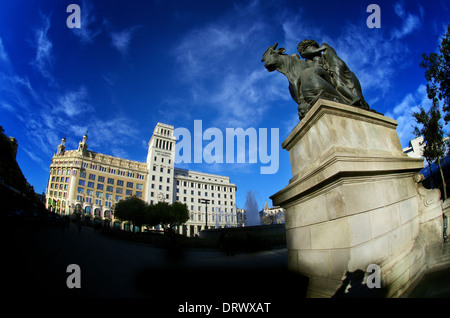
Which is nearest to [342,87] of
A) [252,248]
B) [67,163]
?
[252,248]

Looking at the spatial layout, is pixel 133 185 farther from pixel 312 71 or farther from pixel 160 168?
pixel 312 71

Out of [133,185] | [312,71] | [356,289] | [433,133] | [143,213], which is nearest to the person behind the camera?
[356,289]

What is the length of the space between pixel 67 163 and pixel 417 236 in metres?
88.1

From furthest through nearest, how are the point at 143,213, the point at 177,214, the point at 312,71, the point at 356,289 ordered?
1. the point at 177,214
2. the point at 143,213
3. the point at 312,71
4. the point at 356,289

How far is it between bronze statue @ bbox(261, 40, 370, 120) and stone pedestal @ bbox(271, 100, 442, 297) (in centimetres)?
105

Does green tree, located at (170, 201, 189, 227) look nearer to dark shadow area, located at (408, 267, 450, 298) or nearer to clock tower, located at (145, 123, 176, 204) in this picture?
clock tower, located at (145, 123, 176, 204)

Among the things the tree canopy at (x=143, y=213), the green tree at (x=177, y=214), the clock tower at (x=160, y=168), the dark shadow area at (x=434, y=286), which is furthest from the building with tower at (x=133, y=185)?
the dark shadow area at (x=434, y=286)

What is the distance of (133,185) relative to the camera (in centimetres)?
7544

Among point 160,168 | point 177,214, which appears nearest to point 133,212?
point 177,214

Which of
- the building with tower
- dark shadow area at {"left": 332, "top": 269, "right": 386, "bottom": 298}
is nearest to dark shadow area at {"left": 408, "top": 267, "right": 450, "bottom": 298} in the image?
dark shadow area at {"left": 332, "top": 269, "right": 386, "bottom": 298}

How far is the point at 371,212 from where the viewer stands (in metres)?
2.66

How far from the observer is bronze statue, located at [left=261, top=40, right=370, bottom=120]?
4.44 m

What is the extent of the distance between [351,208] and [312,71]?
3.31 meters
